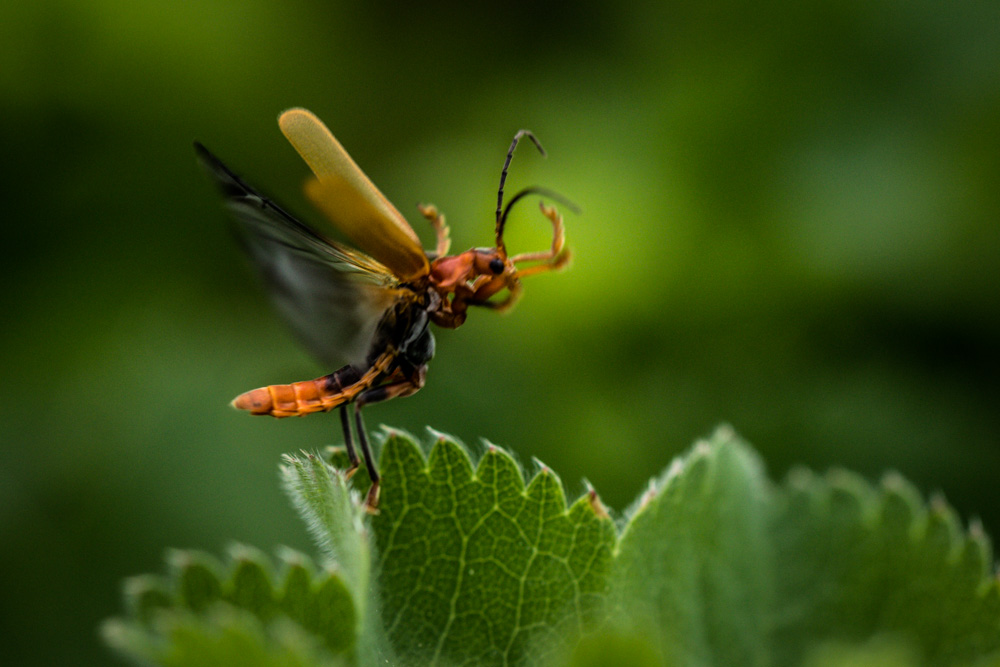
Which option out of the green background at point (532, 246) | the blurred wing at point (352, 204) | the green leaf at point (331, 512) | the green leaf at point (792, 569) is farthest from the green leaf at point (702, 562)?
the green background at point (532, 246)

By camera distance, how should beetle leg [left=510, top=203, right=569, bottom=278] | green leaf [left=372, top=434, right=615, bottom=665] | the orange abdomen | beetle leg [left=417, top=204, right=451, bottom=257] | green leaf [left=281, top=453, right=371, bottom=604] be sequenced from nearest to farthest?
green leaf [left=281, top=453, right=371, bottom=604], green leaf [left=372, top=434, right=615, bottom=665], the orange abdomen, beetle leg [left=510, top=203, right=569, bottom=278], beetle leg [left=417, top=204, right=451, bottom=257]

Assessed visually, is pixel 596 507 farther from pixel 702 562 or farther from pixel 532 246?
pixel 532 246

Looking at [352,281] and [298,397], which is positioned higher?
[352,281]

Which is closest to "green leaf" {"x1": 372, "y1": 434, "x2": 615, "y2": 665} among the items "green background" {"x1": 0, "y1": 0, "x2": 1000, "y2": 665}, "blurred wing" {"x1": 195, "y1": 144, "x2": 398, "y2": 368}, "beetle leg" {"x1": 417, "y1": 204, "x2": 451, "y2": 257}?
"blurred wing" {"x1": 195, "y1": 144, "x2": 398, "y2": 368}

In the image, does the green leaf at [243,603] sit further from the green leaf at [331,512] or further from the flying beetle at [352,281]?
the flying beetle at [352,281]

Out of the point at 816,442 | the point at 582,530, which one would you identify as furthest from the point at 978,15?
the point at 582,530

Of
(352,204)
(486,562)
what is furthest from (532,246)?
(486,562)

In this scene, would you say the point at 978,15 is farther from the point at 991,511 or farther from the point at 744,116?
the point at 991,511

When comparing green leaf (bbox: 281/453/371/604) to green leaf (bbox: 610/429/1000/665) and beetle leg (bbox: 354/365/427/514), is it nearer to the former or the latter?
beetle leg (bbox: 354/365/427/514)
